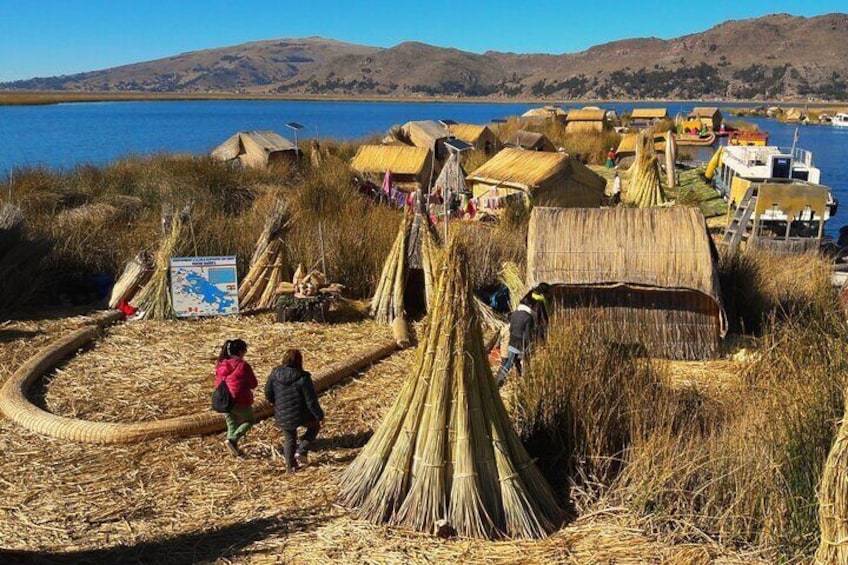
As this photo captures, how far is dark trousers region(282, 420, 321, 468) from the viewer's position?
5.41 meters

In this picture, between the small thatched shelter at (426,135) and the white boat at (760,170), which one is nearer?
the white boat at (760,170)

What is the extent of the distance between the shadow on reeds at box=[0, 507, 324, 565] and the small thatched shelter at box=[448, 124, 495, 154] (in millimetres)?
24704

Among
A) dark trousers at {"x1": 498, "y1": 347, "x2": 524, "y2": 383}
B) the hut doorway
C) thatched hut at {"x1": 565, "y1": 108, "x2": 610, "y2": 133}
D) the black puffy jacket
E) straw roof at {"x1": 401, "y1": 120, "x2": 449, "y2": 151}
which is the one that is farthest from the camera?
thatched hut at {"x1": 565, "y1": 108, "x2": 610, "y2": 133}

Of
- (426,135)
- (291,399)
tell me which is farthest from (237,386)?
(426,135)

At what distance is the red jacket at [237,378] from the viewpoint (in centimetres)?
558

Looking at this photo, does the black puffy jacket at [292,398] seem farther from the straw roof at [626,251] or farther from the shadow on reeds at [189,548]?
the straw roof at [626,251]

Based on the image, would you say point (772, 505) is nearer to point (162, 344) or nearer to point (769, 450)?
point (769, 450)

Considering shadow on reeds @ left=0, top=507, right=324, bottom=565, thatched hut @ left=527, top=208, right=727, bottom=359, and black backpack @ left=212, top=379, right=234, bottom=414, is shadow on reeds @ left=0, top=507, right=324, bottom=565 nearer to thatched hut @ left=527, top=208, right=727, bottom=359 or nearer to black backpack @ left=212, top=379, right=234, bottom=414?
black backpack @ left=212, top=379, right=234, bottom=414

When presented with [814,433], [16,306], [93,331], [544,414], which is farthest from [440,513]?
[16,306]

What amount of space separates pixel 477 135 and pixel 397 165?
33.9 ft

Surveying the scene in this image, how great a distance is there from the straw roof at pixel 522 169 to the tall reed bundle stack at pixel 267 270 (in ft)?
23.0

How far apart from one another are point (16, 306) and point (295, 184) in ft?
27.9

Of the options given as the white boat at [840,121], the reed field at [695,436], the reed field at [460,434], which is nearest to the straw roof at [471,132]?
the reed field at [460,434]

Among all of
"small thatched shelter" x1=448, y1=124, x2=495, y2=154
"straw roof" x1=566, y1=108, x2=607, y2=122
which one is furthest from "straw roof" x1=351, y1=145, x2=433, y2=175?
"straw roof" x1=566, y1=108, x2=607, y2=122
